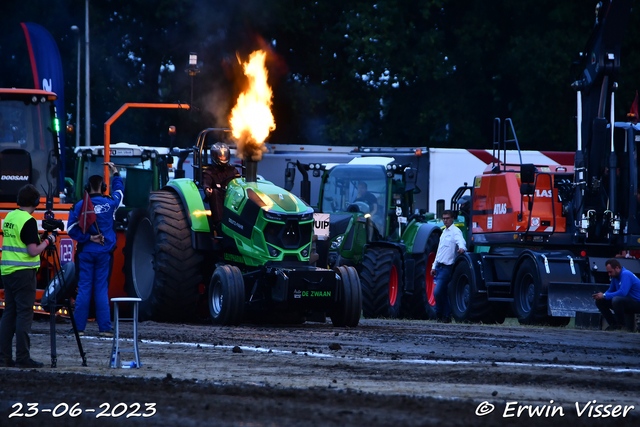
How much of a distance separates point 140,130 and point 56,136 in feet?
59.8

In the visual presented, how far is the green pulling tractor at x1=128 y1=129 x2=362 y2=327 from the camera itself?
13305 mm

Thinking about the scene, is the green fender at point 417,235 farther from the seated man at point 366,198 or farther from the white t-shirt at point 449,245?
the seated man at point 366,198

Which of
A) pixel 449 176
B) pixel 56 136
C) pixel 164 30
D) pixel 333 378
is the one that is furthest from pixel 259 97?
pixel 164 30

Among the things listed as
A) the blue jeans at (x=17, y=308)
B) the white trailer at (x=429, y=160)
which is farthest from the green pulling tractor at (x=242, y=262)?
the white trailer at (x=429, y=160)

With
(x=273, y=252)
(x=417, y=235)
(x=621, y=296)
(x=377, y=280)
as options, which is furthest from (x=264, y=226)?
(x=417, y=235)

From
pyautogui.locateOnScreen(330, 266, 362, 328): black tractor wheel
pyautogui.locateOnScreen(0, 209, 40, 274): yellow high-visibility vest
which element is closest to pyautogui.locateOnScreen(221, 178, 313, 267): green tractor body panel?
pyautogui.locateOnScreen(330, 266, 362, 328): black tractor wheel

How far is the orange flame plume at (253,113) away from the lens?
14414mm

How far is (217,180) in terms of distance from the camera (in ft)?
48.2

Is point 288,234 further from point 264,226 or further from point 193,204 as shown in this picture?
point 193,204

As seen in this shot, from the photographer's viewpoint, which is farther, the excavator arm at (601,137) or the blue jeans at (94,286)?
the excavator arm at (601,137)

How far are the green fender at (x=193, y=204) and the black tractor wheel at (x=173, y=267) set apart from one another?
135mm

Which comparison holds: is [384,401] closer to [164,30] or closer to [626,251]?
[626,251]

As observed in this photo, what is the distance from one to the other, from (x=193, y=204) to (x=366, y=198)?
569cm

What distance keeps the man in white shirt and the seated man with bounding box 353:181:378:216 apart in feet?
5.48
